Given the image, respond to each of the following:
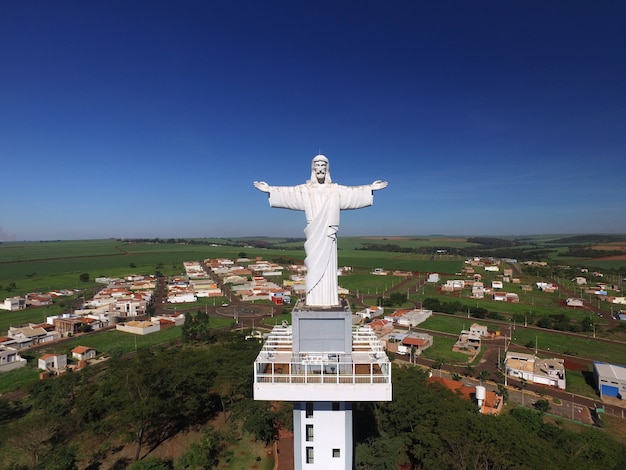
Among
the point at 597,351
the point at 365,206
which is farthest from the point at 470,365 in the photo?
the point at 365,206

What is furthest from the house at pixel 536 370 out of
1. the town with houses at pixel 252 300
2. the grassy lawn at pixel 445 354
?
the grassy lawn at pixel 445 354

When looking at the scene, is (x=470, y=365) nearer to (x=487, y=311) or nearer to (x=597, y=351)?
(x=597, y=351)

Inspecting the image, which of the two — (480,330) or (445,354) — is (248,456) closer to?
(445,354)

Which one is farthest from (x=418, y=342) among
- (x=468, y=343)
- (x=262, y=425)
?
(x=262, y=425)

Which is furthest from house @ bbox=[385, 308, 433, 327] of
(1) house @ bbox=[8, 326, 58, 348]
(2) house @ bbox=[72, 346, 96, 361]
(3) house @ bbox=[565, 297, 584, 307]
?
(1) house @ bbox=[8, 326, 58, 348]

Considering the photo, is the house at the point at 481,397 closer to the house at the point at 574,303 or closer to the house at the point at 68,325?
the house at the point at 68,325

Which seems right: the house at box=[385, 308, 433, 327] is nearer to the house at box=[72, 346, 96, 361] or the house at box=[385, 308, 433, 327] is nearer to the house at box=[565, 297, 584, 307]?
the house at box=[565, 297, 584, 307]
